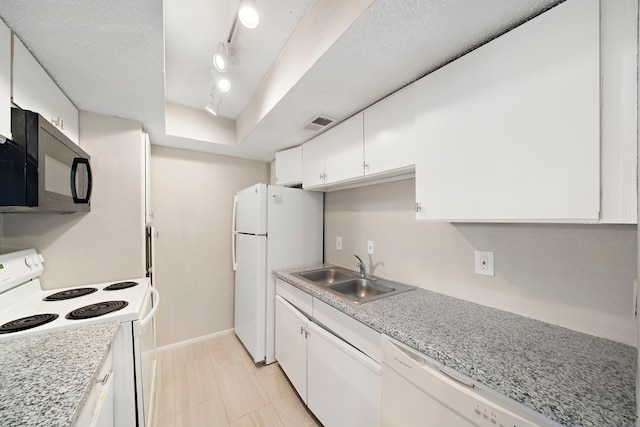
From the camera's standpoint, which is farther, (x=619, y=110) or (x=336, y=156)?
(x=336, y=156)

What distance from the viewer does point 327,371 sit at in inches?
55.3

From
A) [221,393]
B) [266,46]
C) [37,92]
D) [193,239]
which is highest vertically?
[266,46]

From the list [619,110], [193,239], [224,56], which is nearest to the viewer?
[619,110]

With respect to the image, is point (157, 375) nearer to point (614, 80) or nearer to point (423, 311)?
point (423, 311)

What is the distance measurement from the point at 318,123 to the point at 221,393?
7.46ft

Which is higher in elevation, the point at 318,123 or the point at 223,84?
the point at 223,84

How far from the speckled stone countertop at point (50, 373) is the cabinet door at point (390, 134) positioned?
1.52 metres

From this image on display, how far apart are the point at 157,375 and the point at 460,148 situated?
2.85 metres

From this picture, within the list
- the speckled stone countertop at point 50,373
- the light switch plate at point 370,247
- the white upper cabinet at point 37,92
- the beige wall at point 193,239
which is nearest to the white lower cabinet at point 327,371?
the light switch plate at point 370,247

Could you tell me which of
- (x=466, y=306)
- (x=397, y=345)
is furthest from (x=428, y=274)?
(x=397, y=345)

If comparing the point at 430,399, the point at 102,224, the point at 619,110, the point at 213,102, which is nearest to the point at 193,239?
the point at 102,224

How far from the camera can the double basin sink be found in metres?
1.65

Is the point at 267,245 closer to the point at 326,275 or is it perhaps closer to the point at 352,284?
the point at 326,275

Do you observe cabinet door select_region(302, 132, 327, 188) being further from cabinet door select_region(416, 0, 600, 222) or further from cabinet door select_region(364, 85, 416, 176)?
cabinet door select_region(416, 0, 600, 222)
